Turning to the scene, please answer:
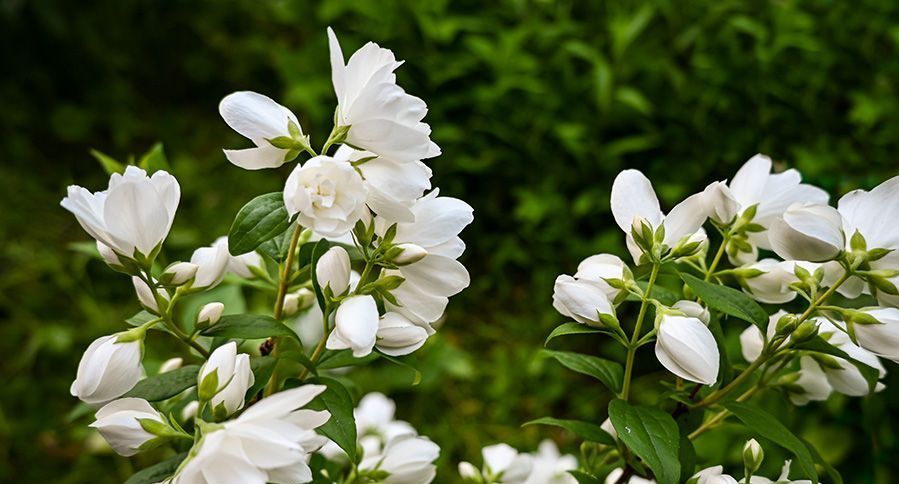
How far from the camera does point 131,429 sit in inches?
16.3

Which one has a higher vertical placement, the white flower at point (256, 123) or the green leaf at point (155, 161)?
the white flower at point (256, 123)

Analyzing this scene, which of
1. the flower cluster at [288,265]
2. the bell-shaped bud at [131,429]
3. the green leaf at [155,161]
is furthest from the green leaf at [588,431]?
the green leaf at [155,161]

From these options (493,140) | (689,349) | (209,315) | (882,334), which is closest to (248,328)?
(209,315)

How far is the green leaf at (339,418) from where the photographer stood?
449 millimetres

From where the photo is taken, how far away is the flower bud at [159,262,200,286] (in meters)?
0.46

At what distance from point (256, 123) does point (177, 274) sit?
0.10 meters

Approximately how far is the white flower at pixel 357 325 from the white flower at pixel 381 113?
8cm

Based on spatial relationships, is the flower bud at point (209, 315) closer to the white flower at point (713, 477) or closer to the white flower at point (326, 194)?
the white flower at point (326, 194)

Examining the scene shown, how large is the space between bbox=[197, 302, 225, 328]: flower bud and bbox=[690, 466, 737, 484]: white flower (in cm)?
31

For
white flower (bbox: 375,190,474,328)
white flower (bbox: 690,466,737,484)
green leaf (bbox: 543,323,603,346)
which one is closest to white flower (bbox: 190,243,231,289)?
white flower (bbox: 375,190,474,328)

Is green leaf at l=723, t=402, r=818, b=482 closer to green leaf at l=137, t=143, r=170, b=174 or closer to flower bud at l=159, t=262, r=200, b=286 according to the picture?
flower bud at l=159, t=262, r=200, b=286

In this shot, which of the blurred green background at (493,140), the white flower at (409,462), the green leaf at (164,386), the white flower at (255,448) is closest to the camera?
the white flower at (255,448)

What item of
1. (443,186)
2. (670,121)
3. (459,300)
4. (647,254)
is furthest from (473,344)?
(647,254)

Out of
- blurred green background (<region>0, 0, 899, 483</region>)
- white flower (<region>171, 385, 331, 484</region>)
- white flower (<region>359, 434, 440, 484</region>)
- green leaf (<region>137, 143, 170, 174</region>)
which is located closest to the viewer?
white flower (<region>171, 385, 331, 484</region>)
